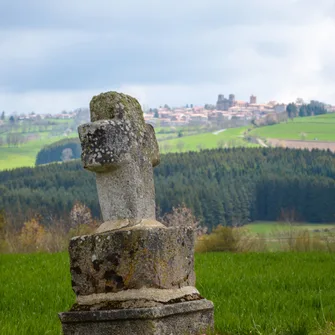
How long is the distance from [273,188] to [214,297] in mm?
141447

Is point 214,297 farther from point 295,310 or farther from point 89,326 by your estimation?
point 89,326

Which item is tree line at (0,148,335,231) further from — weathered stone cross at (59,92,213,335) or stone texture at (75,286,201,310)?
stone texture at (75,286,201,310)

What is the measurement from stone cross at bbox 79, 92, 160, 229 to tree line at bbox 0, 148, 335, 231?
119 metres

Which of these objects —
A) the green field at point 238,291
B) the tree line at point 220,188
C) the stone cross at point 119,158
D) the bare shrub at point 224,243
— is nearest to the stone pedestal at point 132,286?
the stone cross at point 119,158

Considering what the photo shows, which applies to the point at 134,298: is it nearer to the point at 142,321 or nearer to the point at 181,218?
the point at 142,321

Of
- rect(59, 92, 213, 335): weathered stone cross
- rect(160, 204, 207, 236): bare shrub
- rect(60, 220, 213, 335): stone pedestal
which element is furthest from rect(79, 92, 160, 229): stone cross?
rect(160, 204, 207, 236): bare shrub

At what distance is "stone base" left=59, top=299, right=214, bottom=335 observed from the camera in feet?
29.3

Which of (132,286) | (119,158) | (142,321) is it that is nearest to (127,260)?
(132,286)

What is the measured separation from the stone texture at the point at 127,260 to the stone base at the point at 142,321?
307 millimetres

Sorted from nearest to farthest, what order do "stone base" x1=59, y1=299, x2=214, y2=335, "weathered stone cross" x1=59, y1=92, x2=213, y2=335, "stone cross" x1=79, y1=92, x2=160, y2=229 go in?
"stone base" x1=59, y1=299, x2=214, y2=335
"weathered stone cross" x1=59, y1=92, x2=213, y2=335
"stone cross" x1=79, y1=92, x2=160, y2=229

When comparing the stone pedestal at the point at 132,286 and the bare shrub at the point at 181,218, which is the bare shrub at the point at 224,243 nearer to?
the stone pedestal at the point at 132,286

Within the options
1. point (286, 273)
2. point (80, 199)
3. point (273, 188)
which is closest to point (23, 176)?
point (80, 199)

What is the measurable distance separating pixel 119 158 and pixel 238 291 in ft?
25.9

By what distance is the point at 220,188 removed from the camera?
15800 cm
